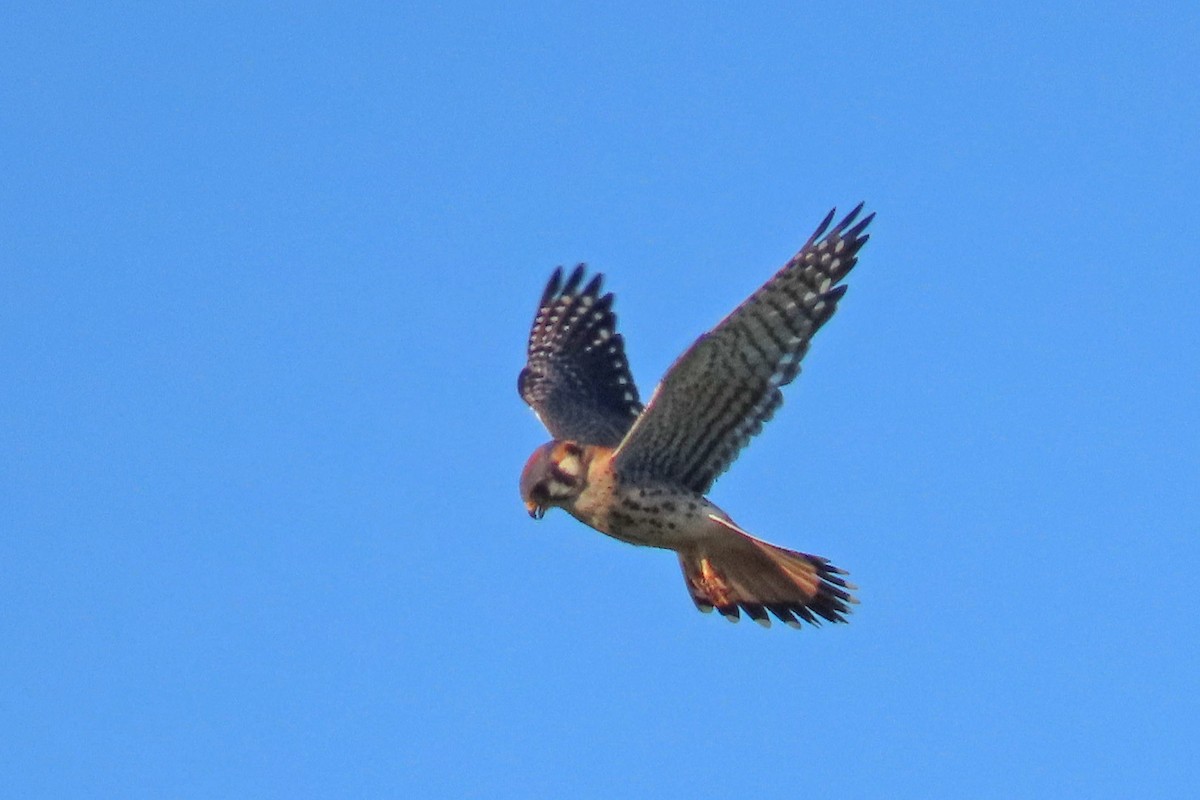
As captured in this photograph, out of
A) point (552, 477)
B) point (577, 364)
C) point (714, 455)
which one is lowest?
point (552, 477)

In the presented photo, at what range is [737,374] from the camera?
7902 mm

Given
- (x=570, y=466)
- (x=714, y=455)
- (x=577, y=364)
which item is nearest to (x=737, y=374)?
(x=714, y=455)

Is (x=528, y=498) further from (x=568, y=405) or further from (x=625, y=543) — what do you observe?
(x=568, y=405)

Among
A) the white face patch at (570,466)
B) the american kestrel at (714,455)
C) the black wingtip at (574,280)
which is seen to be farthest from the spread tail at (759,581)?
the black wingtip at (574,280)

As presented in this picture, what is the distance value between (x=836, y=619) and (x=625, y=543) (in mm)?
973

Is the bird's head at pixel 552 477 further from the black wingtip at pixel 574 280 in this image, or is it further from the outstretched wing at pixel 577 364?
the black wingtip at pixel 574 280

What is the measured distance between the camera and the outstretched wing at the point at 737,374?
771cm

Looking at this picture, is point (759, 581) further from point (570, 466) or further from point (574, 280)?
point (574, 280)

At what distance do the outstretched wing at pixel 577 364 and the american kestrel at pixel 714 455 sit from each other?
0.23 metres

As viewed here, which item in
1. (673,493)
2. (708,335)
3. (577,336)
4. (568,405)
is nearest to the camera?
(708,335)

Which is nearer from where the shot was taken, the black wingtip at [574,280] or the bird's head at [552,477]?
the bird's head at [552,477]

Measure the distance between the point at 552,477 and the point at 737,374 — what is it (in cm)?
91

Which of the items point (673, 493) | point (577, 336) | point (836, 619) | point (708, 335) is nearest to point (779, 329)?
point (708, 335)

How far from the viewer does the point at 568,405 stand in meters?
9.57
